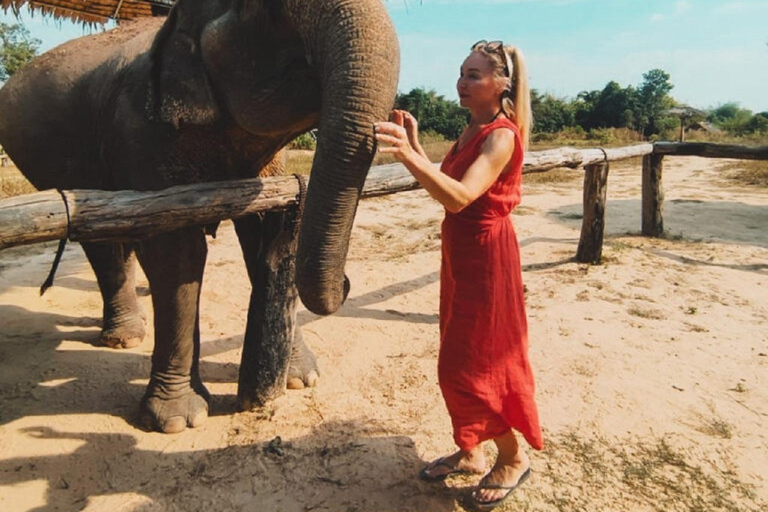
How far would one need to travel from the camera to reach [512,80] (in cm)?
219

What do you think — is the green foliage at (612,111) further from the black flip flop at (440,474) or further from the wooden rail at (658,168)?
the black flip flop at (440,474)

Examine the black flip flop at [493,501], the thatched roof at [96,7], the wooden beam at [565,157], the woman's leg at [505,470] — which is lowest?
the black flip flop at [493,501]

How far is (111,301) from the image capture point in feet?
14.6

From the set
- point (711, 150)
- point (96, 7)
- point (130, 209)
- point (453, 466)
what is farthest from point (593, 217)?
point (96, 7)

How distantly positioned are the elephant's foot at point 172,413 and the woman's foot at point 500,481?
1553mm

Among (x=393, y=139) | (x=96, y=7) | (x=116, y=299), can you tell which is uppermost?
(x=96, y=7)

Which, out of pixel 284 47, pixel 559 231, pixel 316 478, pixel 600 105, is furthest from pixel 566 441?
pixel 600 105

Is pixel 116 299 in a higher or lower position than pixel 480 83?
lower

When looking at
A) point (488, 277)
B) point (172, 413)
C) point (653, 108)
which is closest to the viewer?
point (488, 277)

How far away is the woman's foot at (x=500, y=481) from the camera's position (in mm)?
2436

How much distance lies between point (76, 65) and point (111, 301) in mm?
1666

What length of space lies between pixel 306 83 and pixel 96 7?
19.9ft

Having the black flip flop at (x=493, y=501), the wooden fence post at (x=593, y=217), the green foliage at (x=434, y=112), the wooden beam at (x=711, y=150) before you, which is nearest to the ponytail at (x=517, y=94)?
the black flip flop at (x=493, y=501)

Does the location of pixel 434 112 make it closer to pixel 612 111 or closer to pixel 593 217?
pixel 612 111
